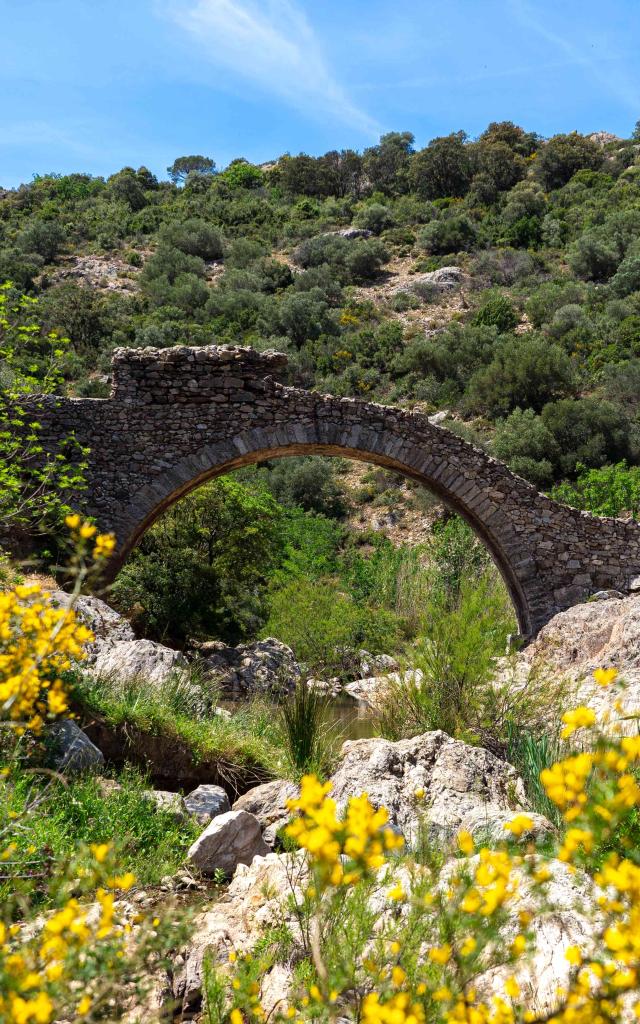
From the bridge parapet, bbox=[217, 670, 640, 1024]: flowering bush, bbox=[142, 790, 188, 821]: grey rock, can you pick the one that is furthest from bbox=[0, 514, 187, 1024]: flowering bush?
the bridge parapet

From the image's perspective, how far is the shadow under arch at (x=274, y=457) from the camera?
432 inches

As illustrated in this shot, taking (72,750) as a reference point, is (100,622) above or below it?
below

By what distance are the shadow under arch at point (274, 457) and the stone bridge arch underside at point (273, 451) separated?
2 centimetres

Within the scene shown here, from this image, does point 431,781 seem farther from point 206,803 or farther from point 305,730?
point 305,730

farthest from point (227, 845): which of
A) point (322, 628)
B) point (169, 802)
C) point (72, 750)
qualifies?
point (322, 628)

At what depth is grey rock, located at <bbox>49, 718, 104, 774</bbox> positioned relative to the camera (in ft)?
15.1

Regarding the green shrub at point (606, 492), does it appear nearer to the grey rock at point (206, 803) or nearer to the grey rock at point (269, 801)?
the grey rock at point (269, 801)

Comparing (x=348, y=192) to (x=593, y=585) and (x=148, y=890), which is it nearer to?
(x=593, y=585)

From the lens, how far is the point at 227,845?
14.4 feet

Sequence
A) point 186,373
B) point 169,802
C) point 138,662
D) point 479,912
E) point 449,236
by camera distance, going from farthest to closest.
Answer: point 449,236, point 186,373, point 138,662, point 169,802, point 479,912

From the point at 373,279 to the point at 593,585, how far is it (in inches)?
1134

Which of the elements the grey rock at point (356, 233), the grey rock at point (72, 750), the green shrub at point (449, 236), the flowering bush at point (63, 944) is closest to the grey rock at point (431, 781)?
the grey rock at point (72, 750)

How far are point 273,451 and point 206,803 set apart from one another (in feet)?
22.9

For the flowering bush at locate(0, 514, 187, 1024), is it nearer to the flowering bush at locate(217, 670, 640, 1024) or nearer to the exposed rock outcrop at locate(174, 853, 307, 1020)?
the flowering bush at locate(217, 670, 640, 1024)
